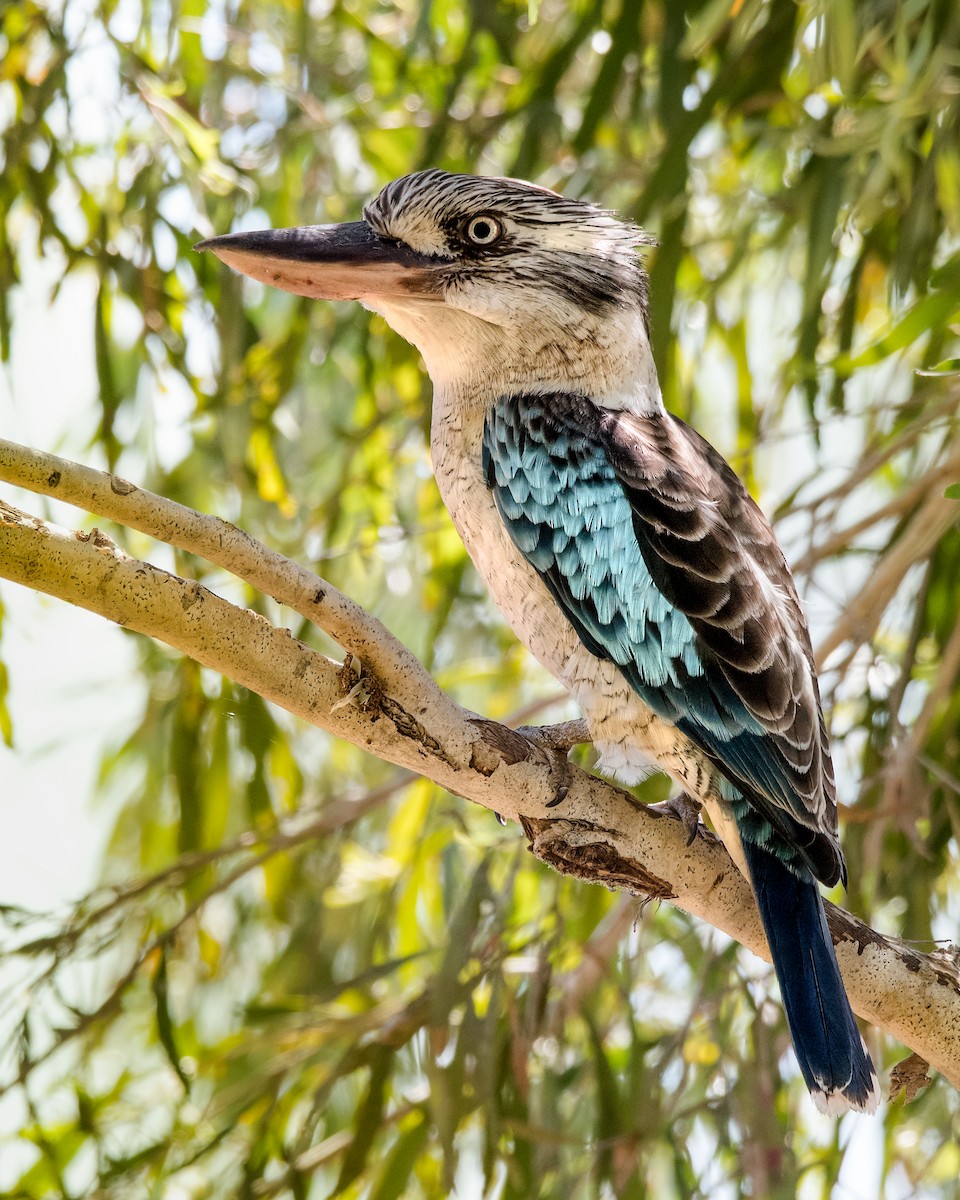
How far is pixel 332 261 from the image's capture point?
1.83m

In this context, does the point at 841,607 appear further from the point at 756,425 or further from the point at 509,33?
the point at 509,33

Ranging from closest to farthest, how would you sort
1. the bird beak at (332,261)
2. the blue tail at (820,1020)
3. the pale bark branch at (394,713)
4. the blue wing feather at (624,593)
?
1. the pale bark branch at (394,713)
2. the blue tail at (820,1020)
3. the blue wing feather at (624,593)
4. the bird beak at (332,261)

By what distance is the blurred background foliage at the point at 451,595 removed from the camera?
81.4 inches

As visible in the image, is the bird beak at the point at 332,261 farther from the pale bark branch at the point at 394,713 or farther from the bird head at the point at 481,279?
the pale bark branch at the point at 394,713

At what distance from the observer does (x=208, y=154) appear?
221cm

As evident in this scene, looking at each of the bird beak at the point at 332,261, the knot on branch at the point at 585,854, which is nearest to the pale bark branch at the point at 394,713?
the knot on branch at the point at 585,854

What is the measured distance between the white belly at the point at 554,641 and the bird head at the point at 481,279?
105 millimetres

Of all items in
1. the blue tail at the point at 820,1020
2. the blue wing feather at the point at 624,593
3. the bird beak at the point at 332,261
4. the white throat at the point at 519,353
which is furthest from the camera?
the white throat at the point at 519,353

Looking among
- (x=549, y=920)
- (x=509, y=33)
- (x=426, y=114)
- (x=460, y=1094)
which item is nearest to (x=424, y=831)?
(x=549, y=920)

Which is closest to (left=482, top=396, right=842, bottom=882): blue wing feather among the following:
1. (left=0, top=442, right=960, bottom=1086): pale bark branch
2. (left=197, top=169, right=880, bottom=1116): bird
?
(left=197, top=169, right=880, bottom=1116): bird

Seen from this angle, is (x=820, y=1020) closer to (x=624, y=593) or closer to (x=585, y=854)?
(x=585, y=854)

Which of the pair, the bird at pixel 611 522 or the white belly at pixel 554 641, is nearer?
the bird at pixel 611 522

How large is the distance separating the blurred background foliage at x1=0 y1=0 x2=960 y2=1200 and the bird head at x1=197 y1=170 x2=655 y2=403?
0.26 metres

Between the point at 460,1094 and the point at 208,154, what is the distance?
142 centimetres
